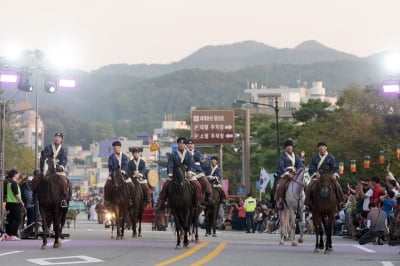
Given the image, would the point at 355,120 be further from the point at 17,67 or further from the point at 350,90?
the point at 17,67

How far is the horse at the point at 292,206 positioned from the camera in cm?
3066

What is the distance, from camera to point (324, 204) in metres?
27.0

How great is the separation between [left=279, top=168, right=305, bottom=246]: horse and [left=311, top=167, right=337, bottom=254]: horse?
10.8 ft

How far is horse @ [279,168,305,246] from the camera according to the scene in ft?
101

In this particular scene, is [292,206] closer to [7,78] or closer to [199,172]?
[199,172]

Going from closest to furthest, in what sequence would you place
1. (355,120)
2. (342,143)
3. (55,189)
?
(55,189) < (342,143) < (355,120)

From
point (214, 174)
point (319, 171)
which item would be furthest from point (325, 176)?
point (214, 174)

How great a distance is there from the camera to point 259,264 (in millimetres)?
21328

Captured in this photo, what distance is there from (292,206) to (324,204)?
13.8ft

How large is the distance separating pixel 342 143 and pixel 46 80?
150 feet

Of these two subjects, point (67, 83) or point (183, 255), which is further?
point (67, 83)

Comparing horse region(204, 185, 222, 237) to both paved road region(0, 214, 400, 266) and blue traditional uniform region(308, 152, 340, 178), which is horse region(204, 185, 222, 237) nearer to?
paved road region(0, 214, 400, 266)

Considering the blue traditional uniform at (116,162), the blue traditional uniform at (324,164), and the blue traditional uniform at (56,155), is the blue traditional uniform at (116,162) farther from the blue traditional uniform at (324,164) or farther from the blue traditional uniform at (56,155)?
the blue traditional uniform at (324,164)

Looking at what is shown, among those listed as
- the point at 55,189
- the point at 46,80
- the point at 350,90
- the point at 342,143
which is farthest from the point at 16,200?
the point at 350,90
